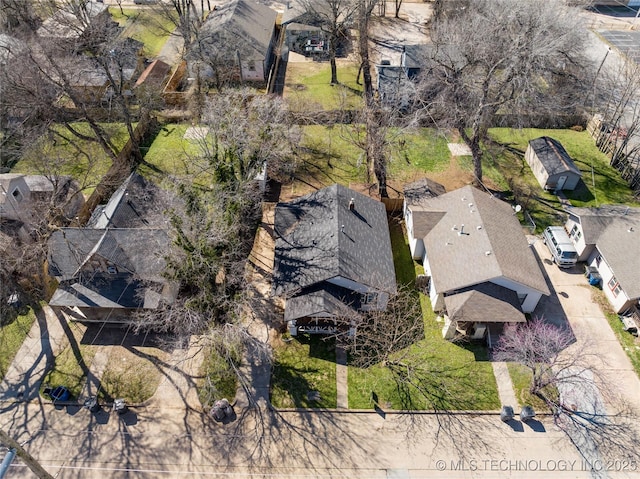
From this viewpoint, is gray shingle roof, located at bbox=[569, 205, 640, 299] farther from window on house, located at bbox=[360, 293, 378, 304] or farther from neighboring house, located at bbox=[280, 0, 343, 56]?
neighboring house, located at bbox=[280, 0, 343, 56]

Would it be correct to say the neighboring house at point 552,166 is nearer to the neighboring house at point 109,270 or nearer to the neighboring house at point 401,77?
the neighboring house at point 401,77

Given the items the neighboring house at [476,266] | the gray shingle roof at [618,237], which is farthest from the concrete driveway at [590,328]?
the neighboring house at [476,266]

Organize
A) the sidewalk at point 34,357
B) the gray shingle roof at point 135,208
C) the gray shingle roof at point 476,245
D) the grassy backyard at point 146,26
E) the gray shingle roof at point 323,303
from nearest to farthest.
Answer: the sidewalk at point 34,357 → the gray shingle roof at point 323,303 → the gray shingle roof at point 476,245 → the gray shingle roof at point 135,208 → the grassy backyard at point 146,26

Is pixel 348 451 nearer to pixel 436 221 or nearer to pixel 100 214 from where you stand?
pixel 436 221

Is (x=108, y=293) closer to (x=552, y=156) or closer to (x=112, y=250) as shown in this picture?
(x=112, y=250)

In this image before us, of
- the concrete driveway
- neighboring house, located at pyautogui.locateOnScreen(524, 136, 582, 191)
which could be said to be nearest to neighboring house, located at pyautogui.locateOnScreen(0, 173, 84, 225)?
the concrete driveway
